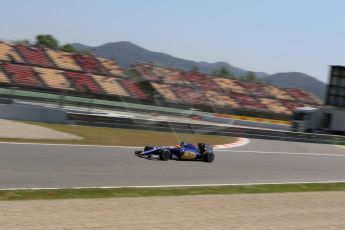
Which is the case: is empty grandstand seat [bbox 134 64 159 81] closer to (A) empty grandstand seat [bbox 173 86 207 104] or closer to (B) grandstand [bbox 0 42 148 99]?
(B) grandstand [bbox 0 42 148 99]

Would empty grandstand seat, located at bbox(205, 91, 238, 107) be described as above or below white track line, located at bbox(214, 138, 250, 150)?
above

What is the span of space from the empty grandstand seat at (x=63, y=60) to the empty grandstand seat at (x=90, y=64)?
1.98 feet

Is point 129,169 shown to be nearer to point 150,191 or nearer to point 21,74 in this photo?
point 150,191

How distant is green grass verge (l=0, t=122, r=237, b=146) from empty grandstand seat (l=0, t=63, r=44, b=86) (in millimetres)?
20489

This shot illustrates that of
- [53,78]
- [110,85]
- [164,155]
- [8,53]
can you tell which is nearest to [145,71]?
[110,85]

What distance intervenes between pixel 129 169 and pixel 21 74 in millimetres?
32099

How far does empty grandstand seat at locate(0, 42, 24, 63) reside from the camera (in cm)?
4506

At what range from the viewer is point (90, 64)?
170ft

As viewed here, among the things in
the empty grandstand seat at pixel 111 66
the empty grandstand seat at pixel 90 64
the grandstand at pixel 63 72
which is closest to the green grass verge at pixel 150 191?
the grandstand at pixel 63 72

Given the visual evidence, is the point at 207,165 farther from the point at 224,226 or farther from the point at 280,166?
the point at 224,226

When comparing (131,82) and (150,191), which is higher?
(131,82)

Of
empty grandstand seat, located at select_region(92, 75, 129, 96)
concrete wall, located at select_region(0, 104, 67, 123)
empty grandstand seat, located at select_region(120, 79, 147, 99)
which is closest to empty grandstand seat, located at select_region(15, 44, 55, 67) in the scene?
empty grandstand seat, located at select_region(92, 75, 129, 96)

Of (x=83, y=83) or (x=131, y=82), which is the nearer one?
(x=83, y=83)

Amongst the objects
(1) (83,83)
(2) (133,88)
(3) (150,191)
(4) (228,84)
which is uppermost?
(4) (228,84)
